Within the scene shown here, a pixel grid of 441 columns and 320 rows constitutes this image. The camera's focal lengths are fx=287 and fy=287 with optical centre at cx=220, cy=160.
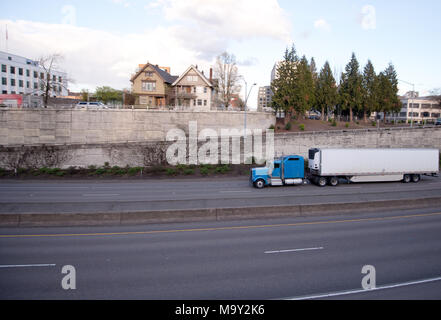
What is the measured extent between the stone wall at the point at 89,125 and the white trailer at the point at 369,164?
26.4 metres

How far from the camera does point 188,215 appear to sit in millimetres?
13953

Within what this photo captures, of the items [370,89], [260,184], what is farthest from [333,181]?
[370,89]

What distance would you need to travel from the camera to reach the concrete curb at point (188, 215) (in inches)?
507

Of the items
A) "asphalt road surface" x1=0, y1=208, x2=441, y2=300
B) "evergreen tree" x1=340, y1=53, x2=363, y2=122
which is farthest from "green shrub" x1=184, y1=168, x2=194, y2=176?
"evergreen tree" x1=340, y1=53, x2=363, y2=122

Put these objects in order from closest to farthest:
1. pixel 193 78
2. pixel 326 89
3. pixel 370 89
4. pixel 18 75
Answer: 1. pixel 370 89
2. pixel 193 78
3. pixel 326 89
4. pixel 18 75

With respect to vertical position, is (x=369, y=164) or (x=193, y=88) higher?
(x=193, y=88)

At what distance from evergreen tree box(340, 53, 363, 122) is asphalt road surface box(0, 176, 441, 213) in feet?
122

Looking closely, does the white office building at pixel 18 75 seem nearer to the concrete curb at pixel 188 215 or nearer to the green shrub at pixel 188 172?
the green shrub at pixel 188 172

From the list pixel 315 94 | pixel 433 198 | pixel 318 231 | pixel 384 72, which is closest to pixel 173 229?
pixel 318 231

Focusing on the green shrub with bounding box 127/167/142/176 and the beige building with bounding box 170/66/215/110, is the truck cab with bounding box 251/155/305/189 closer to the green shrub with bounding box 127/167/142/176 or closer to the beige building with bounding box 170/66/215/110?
the green shrub with bounding box 127/167/142/176

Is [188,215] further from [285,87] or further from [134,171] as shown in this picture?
[285,87]

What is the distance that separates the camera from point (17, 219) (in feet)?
41.8

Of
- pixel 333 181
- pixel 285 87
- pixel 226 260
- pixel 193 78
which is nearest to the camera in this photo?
pixel 226 260

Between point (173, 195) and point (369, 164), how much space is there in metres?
18.2
